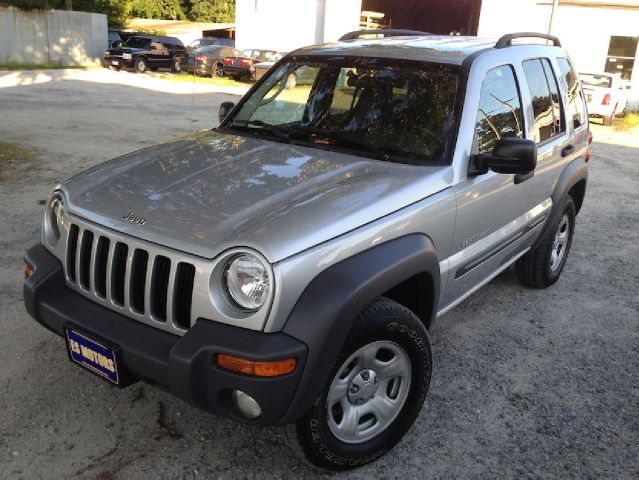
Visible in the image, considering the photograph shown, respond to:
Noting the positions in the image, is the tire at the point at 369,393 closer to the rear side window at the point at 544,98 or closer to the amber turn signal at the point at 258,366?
the amber turn signal at the point at 258,366

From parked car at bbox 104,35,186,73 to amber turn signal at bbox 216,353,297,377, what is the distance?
2666 centimetres

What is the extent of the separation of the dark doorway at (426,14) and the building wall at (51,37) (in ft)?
44.2

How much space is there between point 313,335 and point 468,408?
145cm

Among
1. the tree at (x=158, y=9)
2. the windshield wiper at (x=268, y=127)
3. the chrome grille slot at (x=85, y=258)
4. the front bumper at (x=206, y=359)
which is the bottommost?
the front bumper at (x=206, y=359)

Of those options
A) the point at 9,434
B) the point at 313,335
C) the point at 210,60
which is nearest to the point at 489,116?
the point at 313,335

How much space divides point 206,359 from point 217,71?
24.8 metres

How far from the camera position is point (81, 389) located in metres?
3.23

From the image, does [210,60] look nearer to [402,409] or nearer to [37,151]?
[37,151]

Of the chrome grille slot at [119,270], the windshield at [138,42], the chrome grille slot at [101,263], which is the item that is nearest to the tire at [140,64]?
the windshield at [138,42]

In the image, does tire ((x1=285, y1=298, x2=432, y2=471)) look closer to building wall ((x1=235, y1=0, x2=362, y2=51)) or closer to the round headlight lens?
the round headlight lens

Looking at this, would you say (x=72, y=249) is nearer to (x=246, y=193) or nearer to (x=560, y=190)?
(x=246, y=193)

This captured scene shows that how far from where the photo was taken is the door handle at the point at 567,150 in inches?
172

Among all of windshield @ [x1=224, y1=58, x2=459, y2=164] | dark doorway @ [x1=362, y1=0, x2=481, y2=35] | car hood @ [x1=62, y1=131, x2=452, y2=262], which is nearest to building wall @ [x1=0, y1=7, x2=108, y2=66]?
dark doorway @ [x1=362, y1=0, x2=481, y2=35]

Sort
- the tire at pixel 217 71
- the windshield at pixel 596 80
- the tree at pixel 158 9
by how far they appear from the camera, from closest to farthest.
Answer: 1. the windshield at pixel 596 80
2. the tire at pixel 217 71
3. the tree at pixel 158 9
